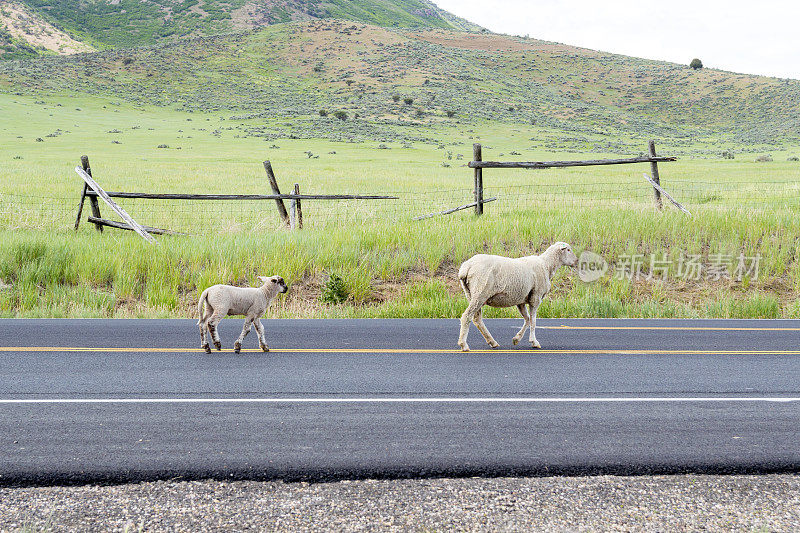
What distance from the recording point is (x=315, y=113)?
86.1m

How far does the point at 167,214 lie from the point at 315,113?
6566 cm

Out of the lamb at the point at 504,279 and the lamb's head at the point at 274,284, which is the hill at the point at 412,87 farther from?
the lamb's head at the point at 274,284

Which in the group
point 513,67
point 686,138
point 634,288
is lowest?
point 634,288

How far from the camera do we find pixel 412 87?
104438 millimetres

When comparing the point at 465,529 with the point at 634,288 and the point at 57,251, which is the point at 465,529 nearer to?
the point at 634,288

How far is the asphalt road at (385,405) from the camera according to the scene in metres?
5.26

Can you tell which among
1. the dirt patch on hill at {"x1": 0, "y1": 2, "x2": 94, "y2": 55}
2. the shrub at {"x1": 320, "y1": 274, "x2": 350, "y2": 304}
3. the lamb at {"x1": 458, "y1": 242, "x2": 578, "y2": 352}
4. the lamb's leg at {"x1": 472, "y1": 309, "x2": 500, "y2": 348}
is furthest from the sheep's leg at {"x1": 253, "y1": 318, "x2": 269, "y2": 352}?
the dirt patch on hill at {"x1": 0, "y1": 2, "x2": 94, "y2": 55}

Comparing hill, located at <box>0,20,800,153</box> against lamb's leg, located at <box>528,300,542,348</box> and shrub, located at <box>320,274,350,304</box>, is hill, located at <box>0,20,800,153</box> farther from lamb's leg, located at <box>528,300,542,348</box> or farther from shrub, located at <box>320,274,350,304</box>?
lamb's leg, located at <box>528,300,542,348</box>

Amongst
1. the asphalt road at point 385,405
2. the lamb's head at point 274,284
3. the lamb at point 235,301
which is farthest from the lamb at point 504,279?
the lamb at point 235,301

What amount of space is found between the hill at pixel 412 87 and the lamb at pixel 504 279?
6105cm

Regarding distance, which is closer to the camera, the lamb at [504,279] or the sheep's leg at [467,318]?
the lamb at [504,279]

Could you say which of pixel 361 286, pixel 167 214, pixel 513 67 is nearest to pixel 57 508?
pixel 361 286

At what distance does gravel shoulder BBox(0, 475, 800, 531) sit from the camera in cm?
438

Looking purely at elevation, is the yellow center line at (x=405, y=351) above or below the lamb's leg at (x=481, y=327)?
below
